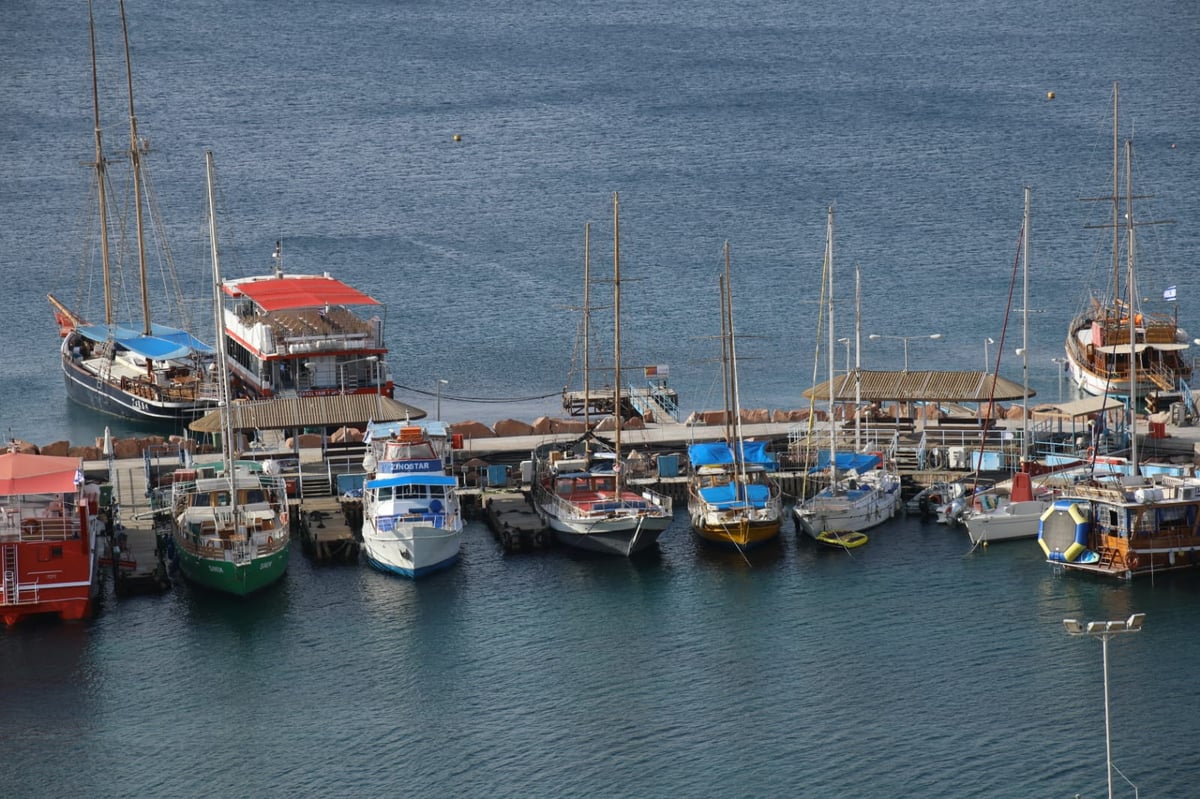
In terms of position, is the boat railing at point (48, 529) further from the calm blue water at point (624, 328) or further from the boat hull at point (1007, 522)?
the boat hull at point (1007, 522)

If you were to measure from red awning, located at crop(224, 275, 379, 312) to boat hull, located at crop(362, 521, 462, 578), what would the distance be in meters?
23.7

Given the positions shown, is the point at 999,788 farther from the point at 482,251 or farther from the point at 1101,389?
the point at 482,251

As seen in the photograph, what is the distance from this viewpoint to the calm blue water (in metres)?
54.8

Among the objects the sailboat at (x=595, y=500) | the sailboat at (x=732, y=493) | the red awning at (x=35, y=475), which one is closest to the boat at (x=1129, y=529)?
the sailboat at (x=732, y=493)

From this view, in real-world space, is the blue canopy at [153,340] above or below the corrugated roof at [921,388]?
above

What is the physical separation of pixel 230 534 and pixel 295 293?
27.3m

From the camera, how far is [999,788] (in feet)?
168

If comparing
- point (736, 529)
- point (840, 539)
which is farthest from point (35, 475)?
point (840, 539)

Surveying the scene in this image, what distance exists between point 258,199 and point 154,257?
17068mm

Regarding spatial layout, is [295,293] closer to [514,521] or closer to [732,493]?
[514,521]

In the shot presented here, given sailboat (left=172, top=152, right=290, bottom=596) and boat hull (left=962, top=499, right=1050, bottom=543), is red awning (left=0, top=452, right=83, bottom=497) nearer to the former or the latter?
sailboat (left=172, top=152, right=290, bottom=596)

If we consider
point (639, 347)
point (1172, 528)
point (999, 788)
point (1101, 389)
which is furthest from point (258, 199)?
point (999, 788)

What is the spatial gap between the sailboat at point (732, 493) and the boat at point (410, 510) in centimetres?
931

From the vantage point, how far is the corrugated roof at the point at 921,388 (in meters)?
79.7
